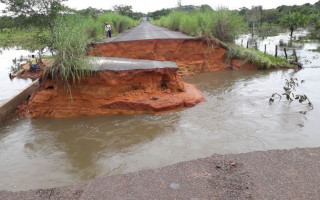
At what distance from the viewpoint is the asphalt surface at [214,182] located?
352 centimetres

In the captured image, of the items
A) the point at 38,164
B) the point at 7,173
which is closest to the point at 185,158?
the point at 38,164

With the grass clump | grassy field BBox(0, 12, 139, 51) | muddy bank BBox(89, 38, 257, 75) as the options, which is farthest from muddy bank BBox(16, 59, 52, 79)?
the grass clump

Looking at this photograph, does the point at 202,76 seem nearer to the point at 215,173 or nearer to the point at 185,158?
the point at 185,158

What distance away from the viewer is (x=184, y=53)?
14.0 meters

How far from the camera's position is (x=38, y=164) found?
16.4ft

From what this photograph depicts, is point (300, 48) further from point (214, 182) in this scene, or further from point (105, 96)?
point (214, 182)

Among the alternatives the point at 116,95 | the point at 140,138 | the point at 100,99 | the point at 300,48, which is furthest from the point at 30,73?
the point at 300,48

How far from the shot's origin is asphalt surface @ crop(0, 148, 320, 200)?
3523mm

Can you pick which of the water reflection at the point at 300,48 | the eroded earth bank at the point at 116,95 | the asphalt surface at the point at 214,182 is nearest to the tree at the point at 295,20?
the water reflection at the point at 300,48

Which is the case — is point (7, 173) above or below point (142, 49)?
below

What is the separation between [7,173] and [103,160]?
1.76 m

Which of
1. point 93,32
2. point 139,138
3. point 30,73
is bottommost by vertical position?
point 139,138

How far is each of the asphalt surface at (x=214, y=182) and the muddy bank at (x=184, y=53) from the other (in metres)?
9.61

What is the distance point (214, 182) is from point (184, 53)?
10.9 metres
